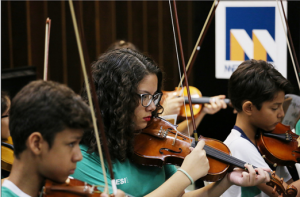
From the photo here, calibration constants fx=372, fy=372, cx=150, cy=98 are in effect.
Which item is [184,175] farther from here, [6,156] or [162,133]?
[6,156]

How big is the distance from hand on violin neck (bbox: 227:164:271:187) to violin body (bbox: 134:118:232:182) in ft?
0.09

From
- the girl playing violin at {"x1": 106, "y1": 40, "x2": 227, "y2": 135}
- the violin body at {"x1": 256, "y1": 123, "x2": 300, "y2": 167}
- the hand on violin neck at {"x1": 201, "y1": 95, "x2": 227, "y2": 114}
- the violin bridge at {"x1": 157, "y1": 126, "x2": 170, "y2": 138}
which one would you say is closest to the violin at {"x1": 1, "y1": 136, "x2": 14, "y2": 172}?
the violin bridge at {"x1": 157, "y1": 126, "x2": 170, "y2": 138}

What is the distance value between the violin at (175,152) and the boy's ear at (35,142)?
43 cm

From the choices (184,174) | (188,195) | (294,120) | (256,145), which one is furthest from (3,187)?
(294,120)

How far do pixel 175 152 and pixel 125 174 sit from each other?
0.60 feet

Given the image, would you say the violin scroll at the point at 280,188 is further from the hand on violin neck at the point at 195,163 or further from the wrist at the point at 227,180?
the hand on violin neck at the point at 195,163

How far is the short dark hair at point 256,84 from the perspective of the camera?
1467mm

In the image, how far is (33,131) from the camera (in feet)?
2.64

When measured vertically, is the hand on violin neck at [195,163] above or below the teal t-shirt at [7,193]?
below

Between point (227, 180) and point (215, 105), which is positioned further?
point (215, 105)

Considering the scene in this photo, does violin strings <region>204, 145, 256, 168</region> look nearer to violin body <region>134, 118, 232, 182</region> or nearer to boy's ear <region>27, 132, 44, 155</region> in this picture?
violin body <region>134, 118, 232, 182</region>

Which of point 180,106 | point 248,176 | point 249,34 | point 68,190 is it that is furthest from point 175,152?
point 249,34

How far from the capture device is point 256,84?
1.48 metres

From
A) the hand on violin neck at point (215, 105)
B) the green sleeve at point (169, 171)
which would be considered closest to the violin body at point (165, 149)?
the green sleeve at point (169, 171)
